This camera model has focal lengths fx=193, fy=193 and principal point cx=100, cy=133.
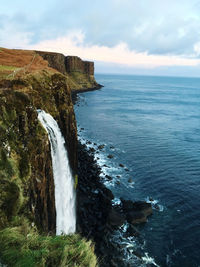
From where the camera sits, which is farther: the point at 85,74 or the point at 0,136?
the point at 85,74

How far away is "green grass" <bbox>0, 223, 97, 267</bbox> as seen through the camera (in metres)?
5.58

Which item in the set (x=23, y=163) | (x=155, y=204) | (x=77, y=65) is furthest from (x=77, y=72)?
(x=23, y=163)

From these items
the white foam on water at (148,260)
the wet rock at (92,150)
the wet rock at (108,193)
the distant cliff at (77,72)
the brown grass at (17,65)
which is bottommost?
the white foam on water at (148,260)

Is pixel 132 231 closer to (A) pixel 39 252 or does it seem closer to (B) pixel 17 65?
(A) pixel 39 252

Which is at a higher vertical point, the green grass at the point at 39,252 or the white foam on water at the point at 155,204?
the green grass at the point at 39,252

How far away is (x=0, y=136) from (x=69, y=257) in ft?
19.4

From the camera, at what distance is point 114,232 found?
2102 cm

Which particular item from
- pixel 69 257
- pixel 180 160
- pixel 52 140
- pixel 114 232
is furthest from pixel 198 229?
pixel 69 257

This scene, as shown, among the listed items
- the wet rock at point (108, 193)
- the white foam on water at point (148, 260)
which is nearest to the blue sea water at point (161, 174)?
the white foam on water at point (148, 260)

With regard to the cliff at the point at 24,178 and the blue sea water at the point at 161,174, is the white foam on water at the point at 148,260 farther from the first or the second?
the cliff at the point at 24,178

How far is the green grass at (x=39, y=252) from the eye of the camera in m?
5.58

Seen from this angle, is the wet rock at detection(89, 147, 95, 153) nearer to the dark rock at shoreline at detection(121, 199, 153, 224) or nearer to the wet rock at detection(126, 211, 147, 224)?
the dark rock at shoreline at detection(121, 199, 153, 224)

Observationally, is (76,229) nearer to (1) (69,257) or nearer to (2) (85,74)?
(1) (69,257)

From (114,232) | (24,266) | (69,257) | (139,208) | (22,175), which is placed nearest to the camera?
(24,266)
